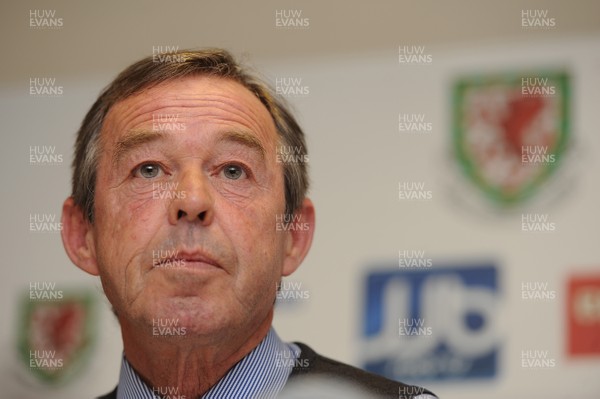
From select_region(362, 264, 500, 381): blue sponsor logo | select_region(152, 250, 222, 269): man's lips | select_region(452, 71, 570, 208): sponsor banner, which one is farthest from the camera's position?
select_region(452, 71, 570, 208): sponsor banner

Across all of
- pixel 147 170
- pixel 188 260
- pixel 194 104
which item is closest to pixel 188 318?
pixel 188 260

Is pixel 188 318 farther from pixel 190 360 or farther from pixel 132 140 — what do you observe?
pixel 132 140

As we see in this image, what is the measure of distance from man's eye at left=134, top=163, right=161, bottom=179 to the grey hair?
0.39 ft

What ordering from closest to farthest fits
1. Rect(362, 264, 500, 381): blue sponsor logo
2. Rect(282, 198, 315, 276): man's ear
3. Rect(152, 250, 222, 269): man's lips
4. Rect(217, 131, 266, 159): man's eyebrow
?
Rect(152, 250, 222, 269): man's lips, Rect(217, 131, 266, 159): man's eyebrow, Rect(282, 198, 315, 276): man's ear, Rect(362, 264, 500, 381): blue sponsor logo

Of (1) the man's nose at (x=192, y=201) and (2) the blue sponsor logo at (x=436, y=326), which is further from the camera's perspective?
(2) the blue sponsor logo at (x=436, y=326)

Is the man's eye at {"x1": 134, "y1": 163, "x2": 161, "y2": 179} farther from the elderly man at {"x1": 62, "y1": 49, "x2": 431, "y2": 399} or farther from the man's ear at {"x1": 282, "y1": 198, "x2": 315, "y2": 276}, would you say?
the man's ear at {"x1": 282, "y1": 198, "x2": 315, "y2": 276}

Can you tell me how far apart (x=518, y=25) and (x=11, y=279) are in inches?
65.1

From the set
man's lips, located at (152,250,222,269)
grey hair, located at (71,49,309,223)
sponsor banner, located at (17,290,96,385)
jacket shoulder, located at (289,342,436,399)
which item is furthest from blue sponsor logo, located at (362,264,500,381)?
man's lips, located at (152,250,222,269)

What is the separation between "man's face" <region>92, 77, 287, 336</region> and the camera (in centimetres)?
196

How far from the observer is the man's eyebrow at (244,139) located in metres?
2.05

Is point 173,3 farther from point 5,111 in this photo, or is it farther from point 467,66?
point 467,66

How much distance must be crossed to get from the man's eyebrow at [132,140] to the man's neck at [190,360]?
1.20 feet

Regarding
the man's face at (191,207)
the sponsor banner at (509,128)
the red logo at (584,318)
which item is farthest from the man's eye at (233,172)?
the red logo at (584,318)

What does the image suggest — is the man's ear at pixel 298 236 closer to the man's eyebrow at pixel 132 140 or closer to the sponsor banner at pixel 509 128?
the man's eyebrow at pixel 132 140
